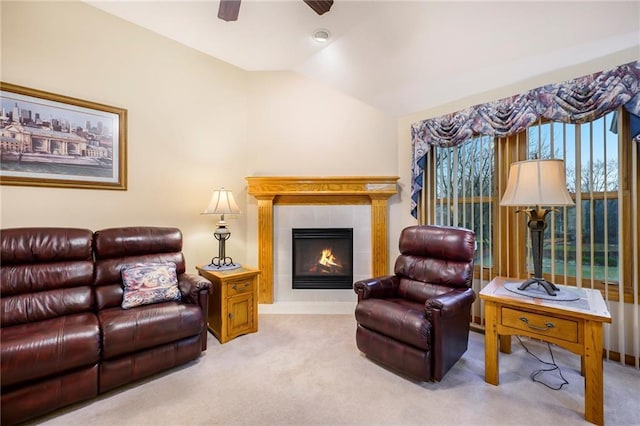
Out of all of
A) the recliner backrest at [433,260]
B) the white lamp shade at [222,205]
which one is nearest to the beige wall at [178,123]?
the white lamp shade at [222,205]

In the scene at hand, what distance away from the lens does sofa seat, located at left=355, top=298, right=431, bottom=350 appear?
1.98 m

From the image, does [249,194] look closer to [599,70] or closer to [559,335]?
[559,335]

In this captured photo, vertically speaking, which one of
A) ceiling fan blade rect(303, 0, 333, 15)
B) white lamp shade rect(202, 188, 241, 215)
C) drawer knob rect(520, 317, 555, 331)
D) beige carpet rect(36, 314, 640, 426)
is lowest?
beige carpet rect(36, 314, 640, 426)

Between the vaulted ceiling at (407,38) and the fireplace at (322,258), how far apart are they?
5.74ft

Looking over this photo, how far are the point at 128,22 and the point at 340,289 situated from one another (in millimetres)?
3659

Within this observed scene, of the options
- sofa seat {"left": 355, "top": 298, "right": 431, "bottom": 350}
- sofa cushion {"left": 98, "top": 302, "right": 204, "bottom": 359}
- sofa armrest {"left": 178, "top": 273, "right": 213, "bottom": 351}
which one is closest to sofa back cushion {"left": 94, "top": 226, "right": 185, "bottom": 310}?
sofa cushion {"left": 98, "top": 302, "right": 204, "bottom": 359}

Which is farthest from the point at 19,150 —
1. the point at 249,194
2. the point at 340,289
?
the point at 340,289

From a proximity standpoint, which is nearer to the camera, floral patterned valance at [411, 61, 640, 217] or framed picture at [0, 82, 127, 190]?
floral patterned valance at [411, 61, 640, 217]

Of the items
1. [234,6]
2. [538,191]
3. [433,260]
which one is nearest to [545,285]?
[538,191]

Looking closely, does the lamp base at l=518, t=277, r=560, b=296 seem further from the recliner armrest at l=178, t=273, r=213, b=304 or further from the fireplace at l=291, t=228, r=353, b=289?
the recliner armrest at l=178, t=273, r=213, b=304

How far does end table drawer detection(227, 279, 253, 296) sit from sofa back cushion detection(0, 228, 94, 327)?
1053 mm

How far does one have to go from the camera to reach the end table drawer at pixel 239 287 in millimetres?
2715

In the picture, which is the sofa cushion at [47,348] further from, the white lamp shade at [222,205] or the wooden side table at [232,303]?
the white lamp shade at [222,205]

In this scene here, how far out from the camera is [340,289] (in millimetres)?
3564
